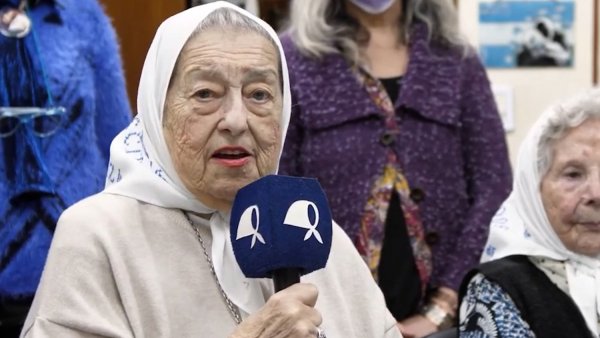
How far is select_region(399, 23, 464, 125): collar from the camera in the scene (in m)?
3.27

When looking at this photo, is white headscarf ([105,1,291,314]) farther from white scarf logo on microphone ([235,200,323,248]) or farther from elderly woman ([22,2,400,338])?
white scarf logo on microphone ([235,200,323,248])

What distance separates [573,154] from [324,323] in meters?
0.94

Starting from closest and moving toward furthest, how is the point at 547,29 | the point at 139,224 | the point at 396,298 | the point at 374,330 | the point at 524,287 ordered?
1. the point at 139,224
2. the point at 374,330
3. the point at 524,287
4. the point at 396,298
5. the point at 547,29

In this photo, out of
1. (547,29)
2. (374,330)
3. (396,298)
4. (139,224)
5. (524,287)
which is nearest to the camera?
(139,224)

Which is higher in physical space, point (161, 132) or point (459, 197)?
point (161, 132)

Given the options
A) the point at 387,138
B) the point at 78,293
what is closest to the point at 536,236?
the point at 387,138

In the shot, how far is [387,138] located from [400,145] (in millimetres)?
40

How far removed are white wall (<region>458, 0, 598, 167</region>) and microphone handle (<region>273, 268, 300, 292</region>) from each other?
3172mm

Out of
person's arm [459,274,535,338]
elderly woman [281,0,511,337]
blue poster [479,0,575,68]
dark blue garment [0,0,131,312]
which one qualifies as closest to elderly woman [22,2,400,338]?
person's arm [459,274,535,338]

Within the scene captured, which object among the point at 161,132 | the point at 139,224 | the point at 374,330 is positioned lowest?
the point at 374,330

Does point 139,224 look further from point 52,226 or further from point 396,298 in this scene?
point 396,298

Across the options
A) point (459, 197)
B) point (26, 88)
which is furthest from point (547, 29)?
point (26, 88)

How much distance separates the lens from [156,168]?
2.22 m

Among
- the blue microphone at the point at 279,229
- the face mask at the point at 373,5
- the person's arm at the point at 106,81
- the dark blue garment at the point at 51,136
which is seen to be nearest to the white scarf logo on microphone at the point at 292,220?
the blue microphone at the point at 279,229
